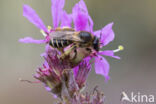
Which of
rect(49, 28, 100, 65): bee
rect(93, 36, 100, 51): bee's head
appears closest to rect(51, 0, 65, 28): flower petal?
rect(49, 28, 100, 65): bee

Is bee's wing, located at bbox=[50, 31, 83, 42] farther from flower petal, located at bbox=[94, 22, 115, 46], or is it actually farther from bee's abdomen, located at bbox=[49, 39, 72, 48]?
flower petal, located at bbox=[94, 22, 115, 46]

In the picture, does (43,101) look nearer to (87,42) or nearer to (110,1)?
(110,1)

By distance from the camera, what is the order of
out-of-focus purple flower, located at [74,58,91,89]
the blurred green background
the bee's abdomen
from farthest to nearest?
the blurred green background → out-of-focus purple flower, located at [74,58,91,89] → the bee's abdomen

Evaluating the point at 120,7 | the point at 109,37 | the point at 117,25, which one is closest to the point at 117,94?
the point at 117,25

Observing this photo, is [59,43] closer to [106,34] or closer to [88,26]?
[88,26]

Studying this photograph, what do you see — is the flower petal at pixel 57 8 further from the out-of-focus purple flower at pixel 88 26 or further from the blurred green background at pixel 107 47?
the blurred green background at pixel 107 47

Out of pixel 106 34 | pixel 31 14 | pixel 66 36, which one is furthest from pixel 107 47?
pixel 66 36
